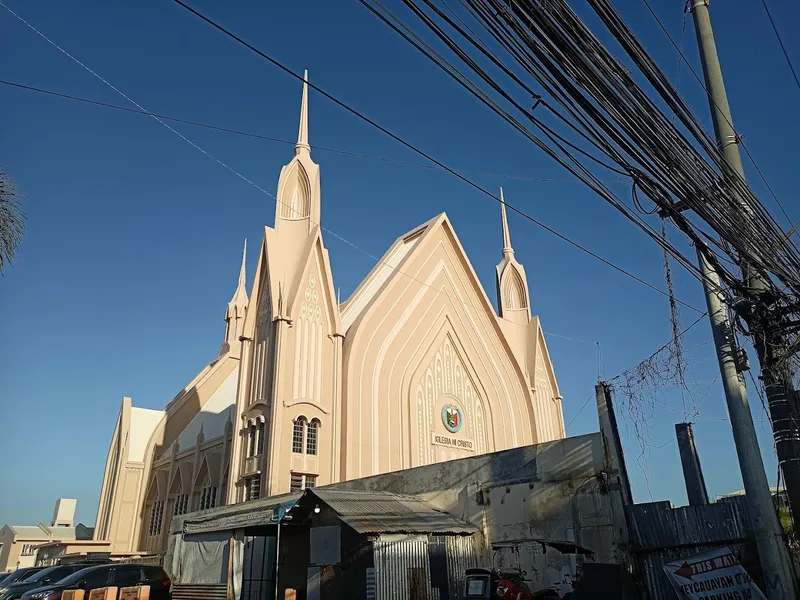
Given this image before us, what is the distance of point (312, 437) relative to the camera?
2514 cm

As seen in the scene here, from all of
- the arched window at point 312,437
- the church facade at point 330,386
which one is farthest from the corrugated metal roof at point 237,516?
the arched window at point 312,437

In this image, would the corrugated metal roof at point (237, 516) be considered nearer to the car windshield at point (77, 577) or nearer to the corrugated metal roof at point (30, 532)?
the car windshield at point (77, 577)

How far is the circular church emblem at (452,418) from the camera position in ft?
99.5

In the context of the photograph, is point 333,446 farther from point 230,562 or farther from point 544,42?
point 544,42

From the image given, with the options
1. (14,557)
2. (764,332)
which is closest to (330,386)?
(764,332)

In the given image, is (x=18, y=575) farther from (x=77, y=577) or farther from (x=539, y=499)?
(x=539, y=499)

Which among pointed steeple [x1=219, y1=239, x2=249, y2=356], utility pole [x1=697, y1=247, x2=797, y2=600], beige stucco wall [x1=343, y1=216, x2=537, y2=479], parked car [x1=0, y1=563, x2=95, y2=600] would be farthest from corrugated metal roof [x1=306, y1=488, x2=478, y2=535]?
pointed steeple [x1=219, y1=239, x2=249, y2=356]

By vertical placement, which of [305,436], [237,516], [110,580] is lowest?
[110,580]

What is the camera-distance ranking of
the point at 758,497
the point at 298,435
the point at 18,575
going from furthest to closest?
the point at 298,435
the point at 18,575
the point at 758,497

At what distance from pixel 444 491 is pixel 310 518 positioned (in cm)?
382

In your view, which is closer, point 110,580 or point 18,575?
point 110,580

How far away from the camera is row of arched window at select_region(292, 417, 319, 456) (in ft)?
80.5

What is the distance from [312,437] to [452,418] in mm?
8300

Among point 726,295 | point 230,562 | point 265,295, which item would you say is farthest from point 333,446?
point 726,295
